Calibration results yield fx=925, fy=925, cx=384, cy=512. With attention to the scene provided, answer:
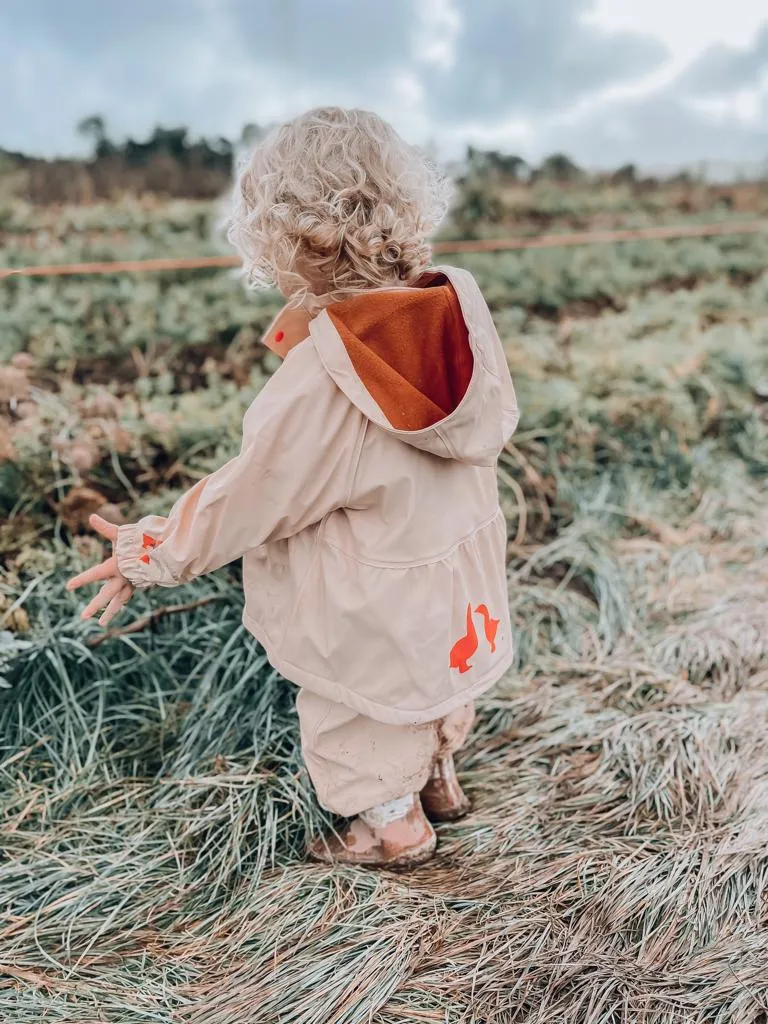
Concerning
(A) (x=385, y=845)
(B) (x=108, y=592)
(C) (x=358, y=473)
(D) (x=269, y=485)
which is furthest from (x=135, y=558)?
(A) (x=385, y=845)

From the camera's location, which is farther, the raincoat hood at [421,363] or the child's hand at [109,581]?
the child's hand at [109,581]

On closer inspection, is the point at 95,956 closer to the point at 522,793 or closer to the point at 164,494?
the point at 522,793

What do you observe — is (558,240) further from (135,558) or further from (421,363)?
(135,558)

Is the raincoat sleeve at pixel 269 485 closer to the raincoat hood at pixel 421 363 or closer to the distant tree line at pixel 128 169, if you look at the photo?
the raincoat hood at pixel 421 363

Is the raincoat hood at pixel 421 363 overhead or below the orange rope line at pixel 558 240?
below

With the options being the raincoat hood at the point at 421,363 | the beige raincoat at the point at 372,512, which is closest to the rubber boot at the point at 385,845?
the beige raincoat at the point at 372,512

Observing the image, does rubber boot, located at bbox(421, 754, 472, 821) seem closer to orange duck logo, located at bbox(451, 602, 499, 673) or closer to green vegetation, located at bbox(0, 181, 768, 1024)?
green vegetation, located at bbox(0, 181, 768, 1024)

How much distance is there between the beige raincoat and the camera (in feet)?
5.50

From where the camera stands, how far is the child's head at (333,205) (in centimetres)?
166

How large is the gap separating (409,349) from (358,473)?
0.25 meters

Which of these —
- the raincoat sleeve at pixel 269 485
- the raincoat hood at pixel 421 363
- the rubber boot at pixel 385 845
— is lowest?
the rubber boot at pixel 385 845

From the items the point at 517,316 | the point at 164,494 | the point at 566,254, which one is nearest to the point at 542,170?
the point at 566,254

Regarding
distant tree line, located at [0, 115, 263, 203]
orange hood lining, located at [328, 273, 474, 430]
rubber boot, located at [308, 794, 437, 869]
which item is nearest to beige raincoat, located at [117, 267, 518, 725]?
orange hood lining, located at [328, 273, 474, 430]

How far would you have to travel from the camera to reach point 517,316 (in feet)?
14.9
